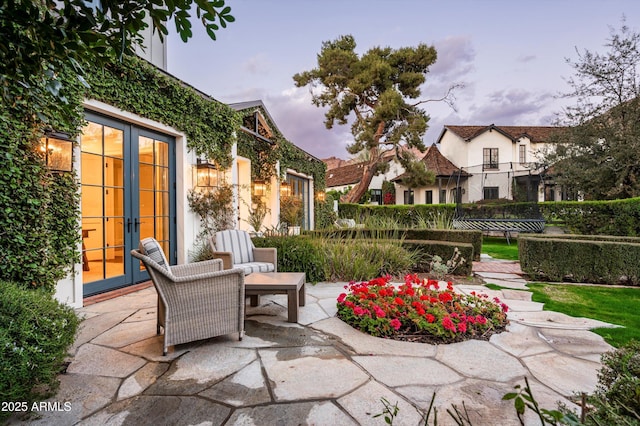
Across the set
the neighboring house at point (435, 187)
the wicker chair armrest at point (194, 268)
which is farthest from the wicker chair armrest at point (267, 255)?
the neighboring house at point (435, 187)

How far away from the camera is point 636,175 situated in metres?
10.2

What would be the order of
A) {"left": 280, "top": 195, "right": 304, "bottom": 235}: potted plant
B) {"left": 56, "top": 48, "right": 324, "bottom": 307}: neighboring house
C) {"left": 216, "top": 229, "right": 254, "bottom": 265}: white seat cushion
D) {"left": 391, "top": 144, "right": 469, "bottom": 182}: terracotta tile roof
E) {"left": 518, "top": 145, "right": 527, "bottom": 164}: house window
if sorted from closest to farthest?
1. {"left": 56, "top": 48, "right": 324, "bottom": 307}: neighboring house
2. {"left": 216, "top": 229, "right": 254, "bottom": 265}: white seat cushion
3. {"left": 280, "top": 195, "right": 304, "bottom": 235}: potted plant
4. {"left": 391, "top": 144, "right": 469, "bottom": 182}: terracotta tile roof
5. {"left": 518, "top": 145, "right": 527, "bottom": 164}: house window

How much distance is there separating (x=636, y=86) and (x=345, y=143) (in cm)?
953

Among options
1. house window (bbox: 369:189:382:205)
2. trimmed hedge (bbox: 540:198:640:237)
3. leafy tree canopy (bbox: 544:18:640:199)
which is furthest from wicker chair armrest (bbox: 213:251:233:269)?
house window (bbox: 369:189:382:205)

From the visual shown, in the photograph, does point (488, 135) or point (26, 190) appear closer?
point (26, 190)

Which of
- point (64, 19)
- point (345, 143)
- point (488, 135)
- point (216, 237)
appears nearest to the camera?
point (64, 19)

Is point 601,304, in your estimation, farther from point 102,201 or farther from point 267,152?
point 267,152

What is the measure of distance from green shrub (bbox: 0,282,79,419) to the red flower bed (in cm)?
220

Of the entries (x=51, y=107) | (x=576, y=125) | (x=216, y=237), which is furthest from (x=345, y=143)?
(x=51, y=107)

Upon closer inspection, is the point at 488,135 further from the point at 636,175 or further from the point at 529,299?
the point at 529,299

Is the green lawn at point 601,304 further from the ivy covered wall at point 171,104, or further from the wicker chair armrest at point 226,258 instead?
the ivy covered wall at point 171,104

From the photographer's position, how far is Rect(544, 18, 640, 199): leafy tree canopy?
32.9 feet

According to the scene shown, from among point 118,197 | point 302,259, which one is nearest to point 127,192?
point 118,197

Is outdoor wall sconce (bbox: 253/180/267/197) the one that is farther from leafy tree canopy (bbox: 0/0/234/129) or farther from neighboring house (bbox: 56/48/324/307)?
leafy tree canopy (bbox: 0/0/234/129)
